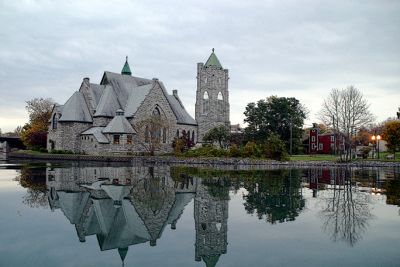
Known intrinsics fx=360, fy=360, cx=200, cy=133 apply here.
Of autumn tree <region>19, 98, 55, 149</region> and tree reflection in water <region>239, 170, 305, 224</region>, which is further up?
autumn tree <region>19, 98, 55, 149</region>

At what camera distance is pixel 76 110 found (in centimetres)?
5247

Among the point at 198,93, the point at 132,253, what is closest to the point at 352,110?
the point at 198,93

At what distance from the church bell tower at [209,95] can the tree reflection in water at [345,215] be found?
47052mm

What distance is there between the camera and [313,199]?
1351cm

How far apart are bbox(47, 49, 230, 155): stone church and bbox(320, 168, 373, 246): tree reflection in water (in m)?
33.5

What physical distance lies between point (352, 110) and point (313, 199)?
133 ft

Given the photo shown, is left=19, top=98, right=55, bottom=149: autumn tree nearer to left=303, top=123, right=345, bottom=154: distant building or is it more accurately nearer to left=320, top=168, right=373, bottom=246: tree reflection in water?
left=303, top=123, right=345, bottom=154: distant building

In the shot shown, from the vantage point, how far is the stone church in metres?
48.5

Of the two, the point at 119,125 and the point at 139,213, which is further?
the point at 119,125

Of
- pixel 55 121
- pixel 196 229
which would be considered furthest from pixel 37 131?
pixel 196 229

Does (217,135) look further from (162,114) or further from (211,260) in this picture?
(211,260)

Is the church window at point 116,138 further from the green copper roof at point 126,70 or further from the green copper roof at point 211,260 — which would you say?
the green copper roof at point 211,260

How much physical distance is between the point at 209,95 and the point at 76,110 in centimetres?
2208

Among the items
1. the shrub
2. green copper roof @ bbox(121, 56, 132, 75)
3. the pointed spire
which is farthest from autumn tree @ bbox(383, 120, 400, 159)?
the pointed spire
